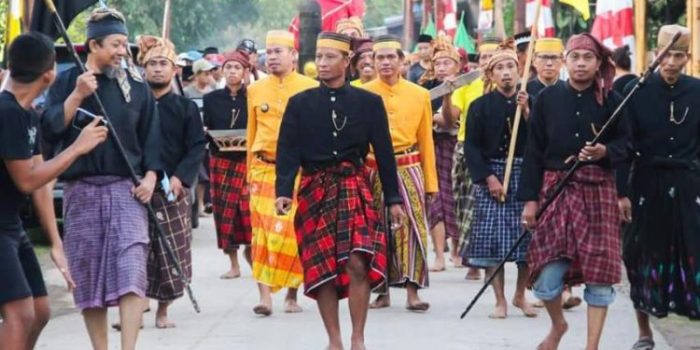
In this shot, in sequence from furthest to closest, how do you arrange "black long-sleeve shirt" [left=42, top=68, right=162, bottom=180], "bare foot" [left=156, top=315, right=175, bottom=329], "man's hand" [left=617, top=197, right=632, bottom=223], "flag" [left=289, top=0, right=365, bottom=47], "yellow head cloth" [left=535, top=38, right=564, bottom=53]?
1. "flag" [left=289, top=0, right=365, bottom=47]
2. "yellow head cloth" [left=535, top=38, right=564, bottom=53]
3. "bare foot" [left=156, top=315, right=175, bottom=329]
4. "man's hand" [left=617, top=197, right=632, bottom=223]
5. "black long-sleeve shirt" [left=42, top=68, right=162, bottom=180]

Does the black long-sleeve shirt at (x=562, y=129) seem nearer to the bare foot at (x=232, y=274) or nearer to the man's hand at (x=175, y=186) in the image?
the man's hand at (x=175, y=186)

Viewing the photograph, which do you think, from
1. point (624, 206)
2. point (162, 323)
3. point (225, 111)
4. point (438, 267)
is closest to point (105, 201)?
point (162, 323)

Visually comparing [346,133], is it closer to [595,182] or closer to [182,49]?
[595,182]

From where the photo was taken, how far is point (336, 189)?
1093 centimetres

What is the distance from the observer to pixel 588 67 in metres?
10.6

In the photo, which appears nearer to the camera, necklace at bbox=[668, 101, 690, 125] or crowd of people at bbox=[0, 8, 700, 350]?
crowd of people at bbox=[0, 8, 700, 350]

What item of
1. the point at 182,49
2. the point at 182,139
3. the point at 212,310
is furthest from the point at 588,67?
the point at 182,49

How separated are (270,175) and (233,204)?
83.7 inches

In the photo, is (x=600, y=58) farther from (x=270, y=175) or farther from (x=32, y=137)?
(x=32, y=137)

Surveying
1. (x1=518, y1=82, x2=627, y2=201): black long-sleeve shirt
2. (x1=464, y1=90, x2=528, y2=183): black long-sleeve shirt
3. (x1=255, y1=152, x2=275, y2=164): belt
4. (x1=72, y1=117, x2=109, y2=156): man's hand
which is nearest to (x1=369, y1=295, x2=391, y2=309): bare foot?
(x1=464, y1=90, x2=528, y2=183): black long-sleeve shirt

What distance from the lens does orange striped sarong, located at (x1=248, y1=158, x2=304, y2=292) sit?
13.0 meters

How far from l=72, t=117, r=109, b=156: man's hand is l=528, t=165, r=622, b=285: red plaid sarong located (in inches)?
112

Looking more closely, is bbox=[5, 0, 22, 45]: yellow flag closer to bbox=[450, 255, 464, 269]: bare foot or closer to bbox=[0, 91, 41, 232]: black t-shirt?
bbox=[450, 255, 464, 269]: bare foot

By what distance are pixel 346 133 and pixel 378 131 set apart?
0.68 feet
